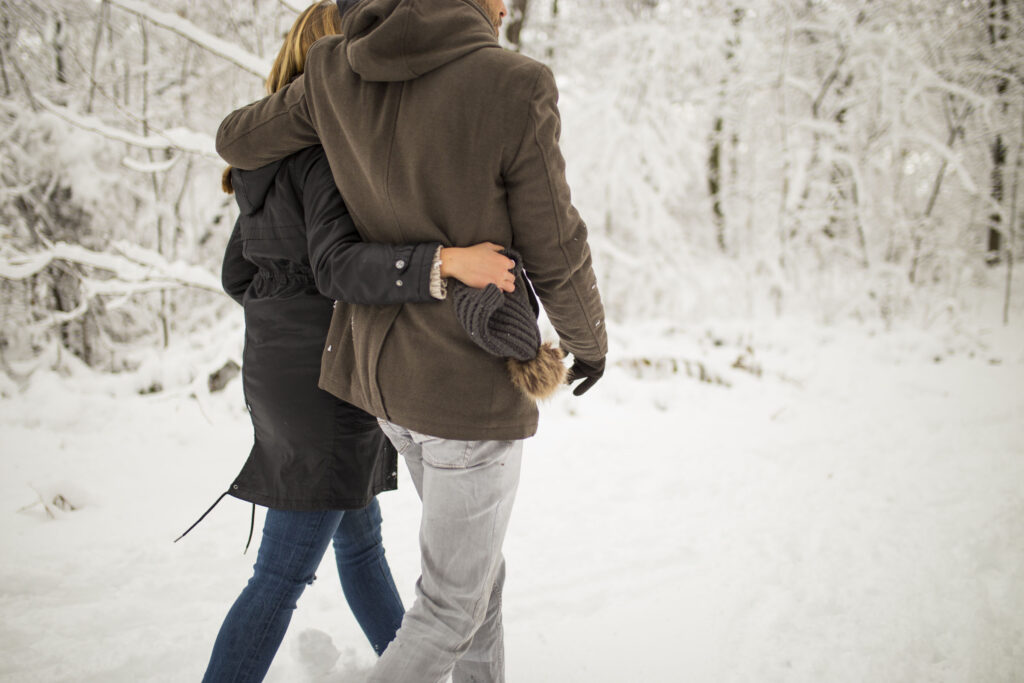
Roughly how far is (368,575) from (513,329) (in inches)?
36.5

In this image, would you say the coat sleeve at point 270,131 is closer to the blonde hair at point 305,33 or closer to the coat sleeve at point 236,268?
the blonde hair at point 305,33

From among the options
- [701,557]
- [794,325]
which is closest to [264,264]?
[701,557]

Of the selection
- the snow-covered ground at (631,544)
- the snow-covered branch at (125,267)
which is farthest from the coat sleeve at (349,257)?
the snow-covered branch at (125,267)

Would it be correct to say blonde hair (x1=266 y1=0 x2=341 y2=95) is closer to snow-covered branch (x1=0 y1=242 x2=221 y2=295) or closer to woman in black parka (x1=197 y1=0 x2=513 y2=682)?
woman in black parka (x1=197 y1=0 x2=513 y2=682)

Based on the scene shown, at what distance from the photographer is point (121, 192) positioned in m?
5.16

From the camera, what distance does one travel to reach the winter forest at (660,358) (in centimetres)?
196

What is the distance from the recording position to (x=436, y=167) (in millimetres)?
933

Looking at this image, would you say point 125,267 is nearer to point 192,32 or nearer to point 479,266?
point 192,32

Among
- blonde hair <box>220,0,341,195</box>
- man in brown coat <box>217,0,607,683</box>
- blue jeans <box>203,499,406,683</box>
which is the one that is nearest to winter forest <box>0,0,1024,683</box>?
blue jeans <box>203,499,406,683</box>

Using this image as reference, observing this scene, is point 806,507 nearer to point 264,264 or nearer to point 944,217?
point 264,264

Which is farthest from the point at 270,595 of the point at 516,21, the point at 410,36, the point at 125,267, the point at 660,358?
the point at 660,358

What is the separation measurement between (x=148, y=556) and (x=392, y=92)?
2205 millimetres

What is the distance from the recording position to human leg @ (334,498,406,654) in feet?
4.97

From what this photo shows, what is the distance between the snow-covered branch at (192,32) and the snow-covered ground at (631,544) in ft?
6.76
